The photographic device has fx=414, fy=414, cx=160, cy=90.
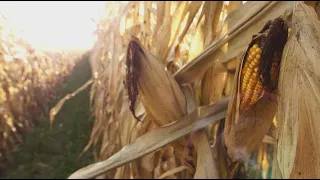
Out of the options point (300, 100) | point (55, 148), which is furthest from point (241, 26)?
point (55, 148)

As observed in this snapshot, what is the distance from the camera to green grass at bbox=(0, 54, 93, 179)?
2002 millimetres

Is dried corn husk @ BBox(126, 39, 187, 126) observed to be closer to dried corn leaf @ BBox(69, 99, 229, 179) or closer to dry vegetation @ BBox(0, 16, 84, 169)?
dried corn leaf @ BBox(69, 99, 229, 179)

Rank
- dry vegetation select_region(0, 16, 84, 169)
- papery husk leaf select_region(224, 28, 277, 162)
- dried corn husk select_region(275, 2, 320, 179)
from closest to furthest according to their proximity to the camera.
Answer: dried corn husk select_region(275, 2, 320, 179) < papery husk leaf select_region(224, 28, 277, 162) < dry vegetation select_region(0, 16, 84, 169)

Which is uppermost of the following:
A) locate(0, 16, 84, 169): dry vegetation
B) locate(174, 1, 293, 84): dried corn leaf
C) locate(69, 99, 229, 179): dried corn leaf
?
locate(174, 1, 293, 84): dried corn leaf

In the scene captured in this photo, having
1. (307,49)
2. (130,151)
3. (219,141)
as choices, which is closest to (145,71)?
(130,151)

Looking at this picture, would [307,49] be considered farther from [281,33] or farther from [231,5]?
[231,5]

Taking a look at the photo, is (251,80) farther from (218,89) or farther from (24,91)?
(24,91)

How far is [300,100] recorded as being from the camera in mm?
383

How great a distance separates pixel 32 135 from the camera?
2428 mm

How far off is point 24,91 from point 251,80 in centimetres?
250

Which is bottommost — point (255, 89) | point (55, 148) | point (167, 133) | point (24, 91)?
point (55, 148)

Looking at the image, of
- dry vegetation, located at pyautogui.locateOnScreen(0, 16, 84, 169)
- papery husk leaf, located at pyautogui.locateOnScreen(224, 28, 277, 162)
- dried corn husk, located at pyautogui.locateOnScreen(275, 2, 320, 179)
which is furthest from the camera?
dry vegetation, located at pyautogui.locateOnScreen(0, 16, 84, 169)

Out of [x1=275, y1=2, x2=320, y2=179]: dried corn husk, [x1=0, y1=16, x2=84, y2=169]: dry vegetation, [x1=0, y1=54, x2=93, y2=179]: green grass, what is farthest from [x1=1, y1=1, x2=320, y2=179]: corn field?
[x1=0, y1=16, x2=84, y2=169]: dry vegetation

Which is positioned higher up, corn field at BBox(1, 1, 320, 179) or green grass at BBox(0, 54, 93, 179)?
corn field at BBox(1, 1, 320, 179)
